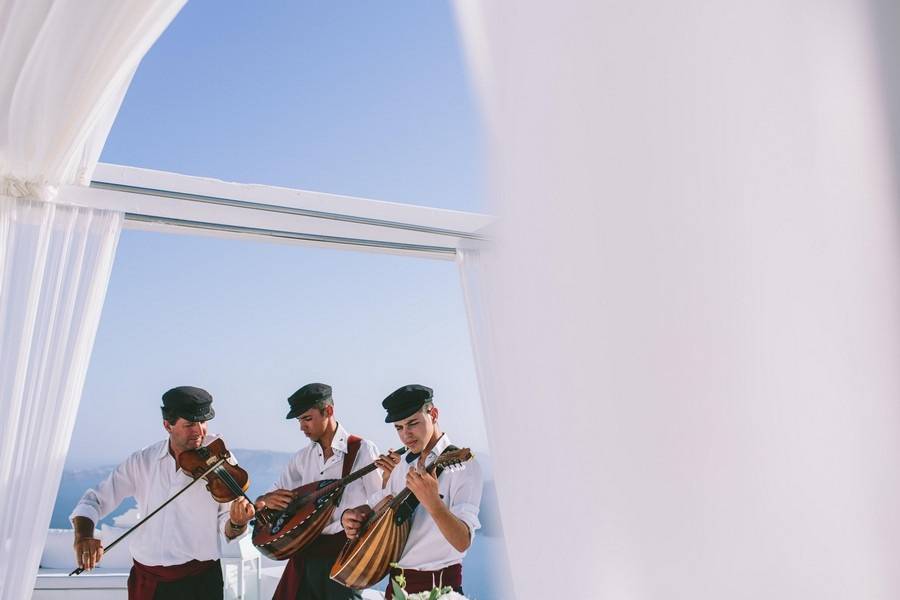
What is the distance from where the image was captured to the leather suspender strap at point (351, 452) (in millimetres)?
3807

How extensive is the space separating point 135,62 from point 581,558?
148cm

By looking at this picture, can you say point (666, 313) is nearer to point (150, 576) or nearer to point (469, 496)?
point (469, 496)

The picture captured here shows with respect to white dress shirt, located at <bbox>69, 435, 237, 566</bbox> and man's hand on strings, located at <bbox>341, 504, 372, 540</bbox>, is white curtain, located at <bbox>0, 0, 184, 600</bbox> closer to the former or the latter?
white dress shirt, located at <bbox>69, 435, 237, 566</bbox>

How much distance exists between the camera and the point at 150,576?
11.2ft

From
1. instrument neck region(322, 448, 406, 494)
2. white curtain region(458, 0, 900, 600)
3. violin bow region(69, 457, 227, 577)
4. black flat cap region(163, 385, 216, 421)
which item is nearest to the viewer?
white curtain region(458, 0, 900, 600)

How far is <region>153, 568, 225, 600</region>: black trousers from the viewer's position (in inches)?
134

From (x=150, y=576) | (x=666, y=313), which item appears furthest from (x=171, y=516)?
(x=666, y=313)

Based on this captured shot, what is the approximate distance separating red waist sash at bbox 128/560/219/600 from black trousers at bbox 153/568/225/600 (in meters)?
0.02

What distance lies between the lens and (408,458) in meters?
3.77

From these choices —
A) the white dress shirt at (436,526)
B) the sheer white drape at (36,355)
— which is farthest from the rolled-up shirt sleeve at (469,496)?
the sheer white drape at (36,355)

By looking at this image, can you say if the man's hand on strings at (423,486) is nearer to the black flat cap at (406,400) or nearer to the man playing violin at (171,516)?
the black flat cap at (406,400)

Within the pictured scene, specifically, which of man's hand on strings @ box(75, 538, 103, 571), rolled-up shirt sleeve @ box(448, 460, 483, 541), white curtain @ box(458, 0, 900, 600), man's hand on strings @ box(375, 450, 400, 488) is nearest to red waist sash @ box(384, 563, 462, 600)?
rolled-up shirt sleeve @ box(448, 460, 483, 541)

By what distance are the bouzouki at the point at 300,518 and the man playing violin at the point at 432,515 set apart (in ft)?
0.39

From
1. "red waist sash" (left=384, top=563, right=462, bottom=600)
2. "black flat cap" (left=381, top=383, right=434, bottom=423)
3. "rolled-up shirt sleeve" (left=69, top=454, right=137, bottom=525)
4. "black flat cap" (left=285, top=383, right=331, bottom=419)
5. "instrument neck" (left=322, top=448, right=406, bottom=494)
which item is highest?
"black flat cap" (left=285, top=383, right=331, bottom=419)
